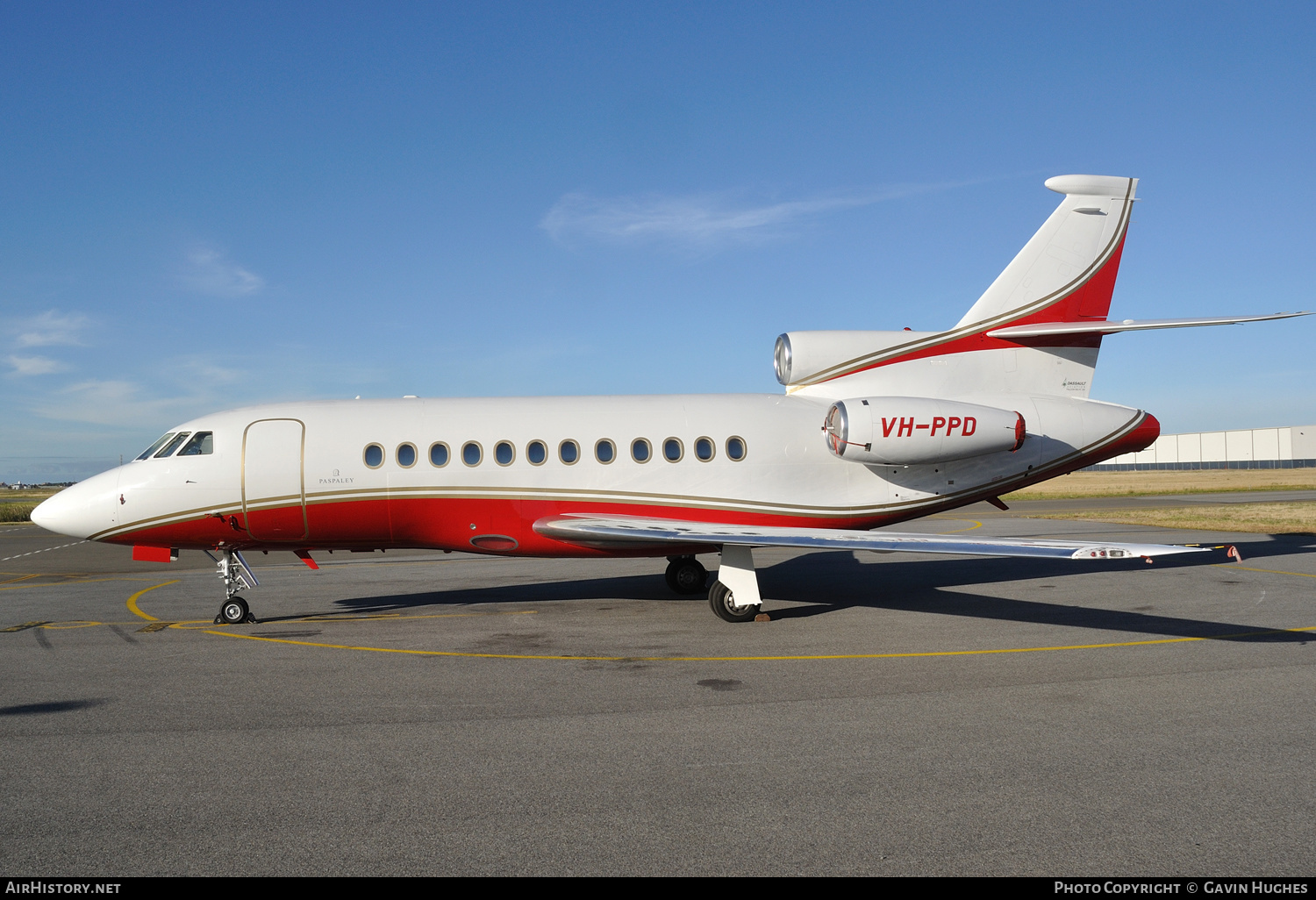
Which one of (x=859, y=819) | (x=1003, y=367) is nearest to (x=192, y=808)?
(x=859, y=819)

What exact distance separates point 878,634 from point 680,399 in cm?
554

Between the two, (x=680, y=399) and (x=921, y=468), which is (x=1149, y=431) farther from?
(x=680, y=399)

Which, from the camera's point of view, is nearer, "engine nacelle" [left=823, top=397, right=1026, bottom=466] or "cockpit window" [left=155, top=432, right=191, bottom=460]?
"engine nacelle" [left=823, top=397, right=1026, bottom=466]

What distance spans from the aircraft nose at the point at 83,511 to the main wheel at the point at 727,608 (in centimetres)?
987

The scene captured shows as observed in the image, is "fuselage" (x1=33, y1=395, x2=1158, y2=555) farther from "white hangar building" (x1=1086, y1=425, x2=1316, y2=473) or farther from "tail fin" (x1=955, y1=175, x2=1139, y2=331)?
"white hangar building" (x1=1086, y1=425, x2=1316, y2=473)

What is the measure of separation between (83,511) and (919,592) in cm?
1441

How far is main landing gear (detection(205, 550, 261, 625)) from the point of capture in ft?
43.2

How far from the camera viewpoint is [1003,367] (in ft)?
49.6

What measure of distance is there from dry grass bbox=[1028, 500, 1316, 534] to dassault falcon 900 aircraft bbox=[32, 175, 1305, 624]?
47.7ft

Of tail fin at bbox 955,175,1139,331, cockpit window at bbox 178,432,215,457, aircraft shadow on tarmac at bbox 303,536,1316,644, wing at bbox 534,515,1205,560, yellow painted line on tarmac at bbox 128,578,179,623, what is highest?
tail fin at bbox 955,175,1139,331

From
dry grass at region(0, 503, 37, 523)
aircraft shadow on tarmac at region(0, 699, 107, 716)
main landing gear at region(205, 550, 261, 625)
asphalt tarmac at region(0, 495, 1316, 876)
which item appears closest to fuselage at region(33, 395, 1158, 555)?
main landing gear at region(205, 550, 261, 625)

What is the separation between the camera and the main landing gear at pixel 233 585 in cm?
1316

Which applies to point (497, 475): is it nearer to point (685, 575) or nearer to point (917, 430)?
point (685, 575)

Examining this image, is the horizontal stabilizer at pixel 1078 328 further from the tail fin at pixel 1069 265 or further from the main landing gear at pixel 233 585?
the main landing gear at pixel 233 585
